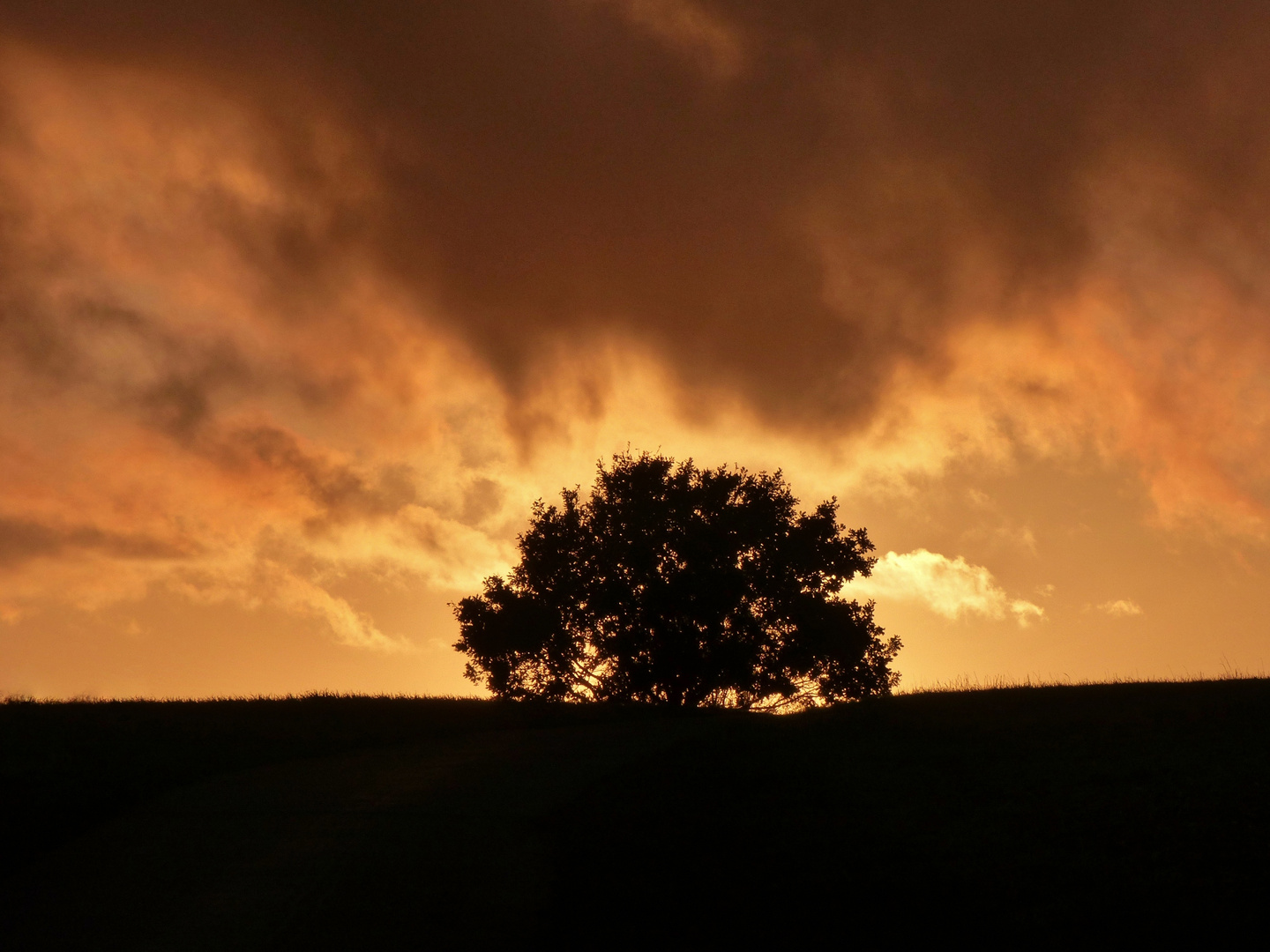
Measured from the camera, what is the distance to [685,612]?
1378 inches

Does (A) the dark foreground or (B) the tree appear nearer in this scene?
(A) the dark foreground

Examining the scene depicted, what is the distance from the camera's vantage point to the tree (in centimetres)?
3519

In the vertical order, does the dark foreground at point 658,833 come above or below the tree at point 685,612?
below

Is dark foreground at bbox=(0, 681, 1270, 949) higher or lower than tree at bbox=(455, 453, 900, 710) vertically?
lower

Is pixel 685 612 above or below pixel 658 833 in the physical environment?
above

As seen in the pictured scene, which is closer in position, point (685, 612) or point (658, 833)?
point (658, 833)

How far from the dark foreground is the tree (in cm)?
1497

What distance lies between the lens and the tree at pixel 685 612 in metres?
35.2

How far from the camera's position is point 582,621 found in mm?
36281

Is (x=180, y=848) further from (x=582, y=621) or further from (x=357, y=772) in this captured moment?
(x=582, y=621)

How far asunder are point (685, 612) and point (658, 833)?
2345 centimetres

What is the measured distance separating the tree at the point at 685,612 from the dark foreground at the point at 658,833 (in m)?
15.0

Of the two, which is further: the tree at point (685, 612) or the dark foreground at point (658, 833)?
the tree at point (685, 612)

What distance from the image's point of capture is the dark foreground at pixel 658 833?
8.47m
